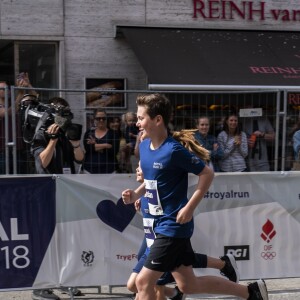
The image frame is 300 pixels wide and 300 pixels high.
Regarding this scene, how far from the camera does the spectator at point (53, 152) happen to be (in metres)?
6.25

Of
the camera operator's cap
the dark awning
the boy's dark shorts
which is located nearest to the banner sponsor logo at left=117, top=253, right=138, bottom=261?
the boy's dark shorts

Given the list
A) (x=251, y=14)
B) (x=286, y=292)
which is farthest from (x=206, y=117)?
(x=251, y=14)

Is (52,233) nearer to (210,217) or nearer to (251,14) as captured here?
(210,217)

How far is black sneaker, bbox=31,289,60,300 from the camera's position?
6070mm

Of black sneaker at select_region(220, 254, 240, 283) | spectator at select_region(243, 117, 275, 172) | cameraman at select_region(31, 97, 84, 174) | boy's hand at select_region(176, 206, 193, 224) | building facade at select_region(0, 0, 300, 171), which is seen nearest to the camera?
boy's hand at select_region(176, 206, 193, 224)

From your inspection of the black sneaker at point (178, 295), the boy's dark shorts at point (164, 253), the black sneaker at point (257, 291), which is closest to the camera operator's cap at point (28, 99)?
the boy's dark shorts at point (164, 253)

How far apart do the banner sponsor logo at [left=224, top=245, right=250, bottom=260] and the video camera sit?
1949mm

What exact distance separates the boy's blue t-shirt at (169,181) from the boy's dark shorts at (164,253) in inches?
2.0

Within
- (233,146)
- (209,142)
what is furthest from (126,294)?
(233,146)

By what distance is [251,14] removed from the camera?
12195 mm

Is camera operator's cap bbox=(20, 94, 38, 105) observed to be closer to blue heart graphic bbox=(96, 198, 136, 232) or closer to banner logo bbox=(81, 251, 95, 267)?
blue heart graphic bbox=(96, 198, 136, 232)

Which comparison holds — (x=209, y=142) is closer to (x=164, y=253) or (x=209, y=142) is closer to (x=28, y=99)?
(x=28, y=99)

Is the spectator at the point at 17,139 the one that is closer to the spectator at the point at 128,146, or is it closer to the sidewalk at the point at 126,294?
the spectator at the point at 128,146

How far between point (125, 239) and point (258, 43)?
273 inches
